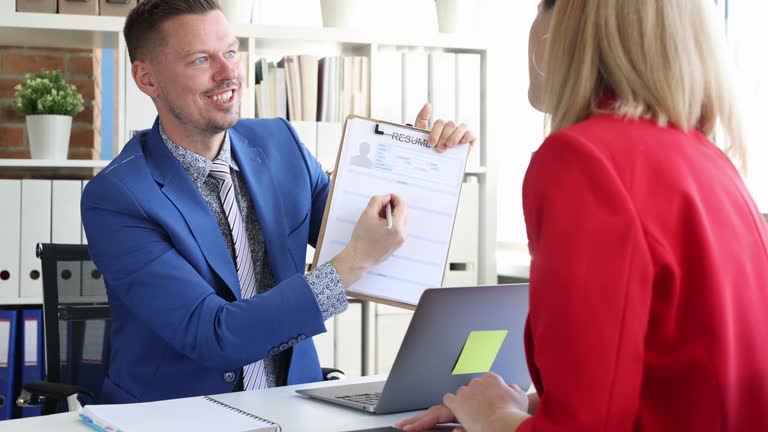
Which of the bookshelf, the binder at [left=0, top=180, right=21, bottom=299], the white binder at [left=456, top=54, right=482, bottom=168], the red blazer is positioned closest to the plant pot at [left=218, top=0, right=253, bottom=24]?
the bookshelf

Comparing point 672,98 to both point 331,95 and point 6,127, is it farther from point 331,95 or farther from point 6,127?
point 6,127

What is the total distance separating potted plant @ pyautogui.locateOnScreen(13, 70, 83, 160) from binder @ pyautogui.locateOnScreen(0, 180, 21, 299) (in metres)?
0.17

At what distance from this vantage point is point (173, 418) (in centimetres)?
128

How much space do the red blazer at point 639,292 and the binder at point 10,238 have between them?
250 cm

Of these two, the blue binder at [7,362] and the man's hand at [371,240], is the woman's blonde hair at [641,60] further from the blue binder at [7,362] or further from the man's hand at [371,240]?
the blue binder at [7,362]

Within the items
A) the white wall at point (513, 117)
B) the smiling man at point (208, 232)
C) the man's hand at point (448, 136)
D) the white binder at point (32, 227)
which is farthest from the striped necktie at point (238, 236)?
the white wall at point (513, 117)

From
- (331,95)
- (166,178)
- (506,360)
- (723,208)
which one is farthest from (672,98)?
(331,95)

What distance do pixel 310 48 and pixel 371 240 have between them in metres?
1.84

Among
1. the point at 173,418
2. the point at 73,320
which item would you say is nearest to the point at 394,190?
the point at 173,418

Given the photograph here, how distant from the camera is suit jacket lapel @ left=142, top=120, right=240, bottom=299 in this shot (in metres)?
1.73

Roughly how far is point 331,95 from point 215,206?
1418 mm

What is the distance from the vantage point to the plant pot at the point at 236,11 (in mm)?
3115

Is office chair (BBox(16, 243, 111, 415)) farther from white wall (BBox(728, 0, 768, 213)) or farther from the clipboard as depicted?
white wall (BBox(728, 0, 768, 213))

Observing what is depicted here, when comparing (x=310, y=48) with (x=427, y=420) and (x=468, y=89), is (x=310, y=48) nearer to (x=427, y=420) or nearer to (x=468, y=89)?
(x=468, y=89)
